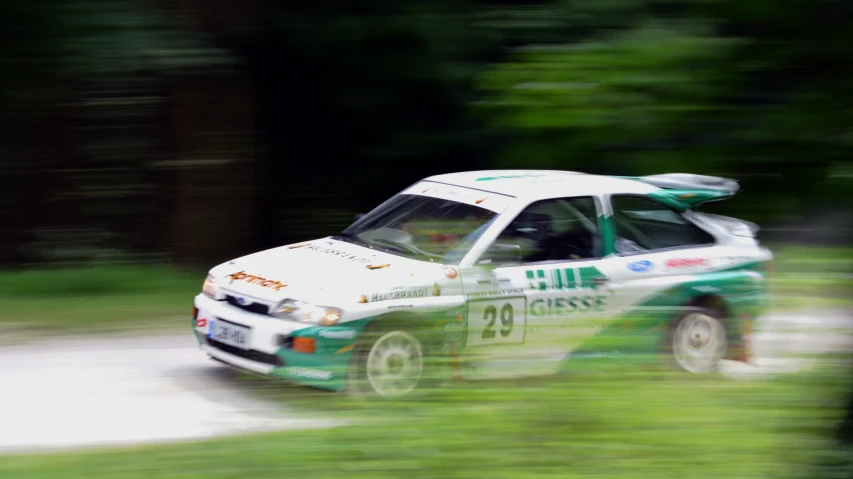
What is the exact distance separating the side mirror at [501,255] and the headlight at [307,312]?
0.96 m

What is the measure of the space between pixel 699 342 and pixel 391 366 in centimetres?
107

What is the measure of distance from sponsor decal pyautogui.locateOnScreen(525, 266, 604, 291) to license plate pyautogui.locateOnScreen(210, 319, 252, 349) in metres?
1.84

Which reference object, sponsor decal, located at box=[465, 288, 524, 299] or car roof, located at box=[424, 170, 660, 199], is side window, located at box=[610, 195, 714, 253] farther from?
sponsor decal, located at box=[465, 288, 524, 299]

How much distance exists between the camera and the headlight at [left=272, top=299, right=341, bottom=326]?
670 centimetres

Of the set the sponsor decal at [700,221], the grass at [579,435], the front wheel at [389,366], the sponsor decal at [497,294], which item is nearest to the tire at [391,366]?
the front wheel at [389,366]

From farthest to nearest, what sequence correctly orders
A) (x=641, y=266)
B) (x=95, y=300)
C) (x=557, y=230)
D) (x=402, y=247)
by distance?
1. (x=95, y=300)
2. (x=641, y=266)
3. (x=402, y=247)
4. (x=557, y=230)

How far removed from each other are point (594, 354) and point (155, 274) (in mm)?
8263

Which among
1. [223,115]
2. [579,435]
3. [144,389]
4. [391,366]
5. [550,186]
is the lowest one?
[579,435]

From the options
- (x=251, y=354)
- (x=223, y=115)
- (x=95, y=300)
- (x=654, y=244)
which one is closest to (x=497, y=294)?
(x=251, y=354)

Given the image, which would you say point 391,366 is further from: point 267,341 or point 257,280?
point 257,280

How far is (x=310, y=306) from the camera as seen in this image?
678cm

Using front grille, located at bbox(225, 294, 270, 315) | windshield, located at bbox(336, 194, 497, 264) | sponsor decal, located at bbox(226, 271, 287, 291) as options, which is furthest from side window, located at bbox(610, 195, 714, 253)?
front grille, located at bbox(225, 294, 270, 315)

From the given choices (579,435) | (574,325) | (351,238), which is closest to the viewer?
(579,435)

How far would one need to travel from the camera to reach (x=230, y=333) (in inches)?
280
